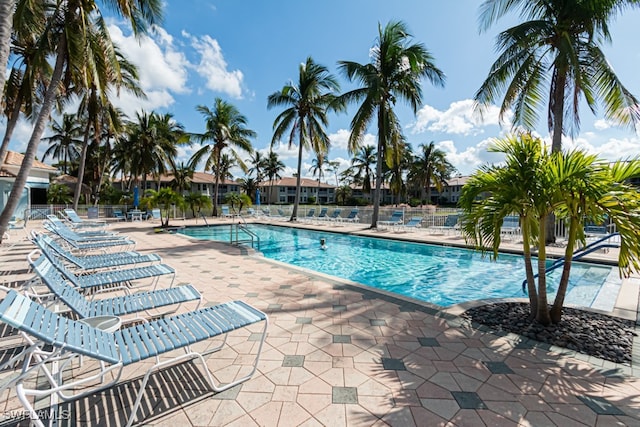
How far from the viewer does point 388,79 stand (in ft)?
50.9

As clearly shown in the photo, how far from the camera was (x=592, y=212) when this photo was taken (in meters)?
3.31

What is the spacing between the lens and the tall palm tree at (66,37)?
291 inches

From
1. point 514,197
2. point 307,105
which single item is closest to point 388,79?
point 307,105

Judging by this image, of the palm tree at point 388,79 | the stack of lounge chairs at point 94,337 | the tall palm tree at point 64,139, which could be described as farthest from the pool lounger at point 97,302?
the tall palm tree at point 64,139

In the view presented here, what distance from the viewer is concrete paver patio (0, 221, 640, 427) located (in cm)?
224

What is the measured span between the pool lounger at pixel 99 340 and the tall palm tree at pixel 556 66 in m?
12.1

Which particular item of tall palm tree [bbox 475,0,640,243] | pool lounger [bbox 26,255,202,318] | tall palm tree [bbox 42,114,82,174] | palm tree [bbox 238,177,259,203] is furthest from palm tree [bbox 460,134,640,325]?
palm tree [bbox 238,177,259,203]

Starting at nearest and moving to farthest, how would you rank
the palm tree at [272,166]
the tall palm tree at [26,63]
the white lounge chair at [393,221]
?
the tall palm tree at [26,63] < the white lounge chair at [393,221] < the palm tree at [272,166]

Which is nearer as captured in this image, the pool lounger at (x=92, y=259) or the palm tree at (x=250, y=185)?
the pool lounger at (x=92, y=259)

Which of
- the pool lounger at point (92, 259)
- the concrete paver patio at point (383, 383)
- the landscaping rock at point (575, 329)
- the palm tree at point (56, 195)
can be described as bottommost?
the concrete paver patio at point (383, 383)

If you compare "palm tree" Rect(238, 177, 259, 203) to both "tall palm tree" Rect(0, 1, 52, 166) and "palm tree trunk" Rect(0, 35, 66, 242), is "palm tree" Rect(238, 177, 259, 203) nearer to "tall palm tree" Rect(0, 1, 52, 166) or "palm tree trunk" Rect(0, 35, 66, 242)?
"tall palm tree" Rect(0, 1, 52, 166)

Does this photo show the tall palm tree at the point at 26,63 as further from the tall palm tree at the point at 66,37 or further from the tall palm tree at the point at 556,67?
the tall palm tree at the point at 556,67

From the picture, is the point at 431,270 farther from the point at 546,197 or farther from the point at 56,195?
the point at 56,195

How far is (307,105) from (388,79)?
626 centimetres
